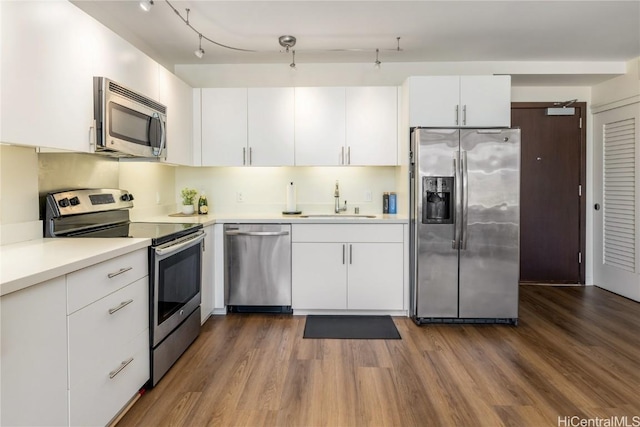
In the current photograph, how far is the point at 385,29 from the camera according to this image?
289 cm

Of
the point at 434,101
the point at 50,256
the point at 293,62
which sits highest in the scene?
the point at 293,62

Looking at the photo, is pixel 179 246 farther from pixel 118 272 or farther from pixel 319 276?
pixel 319 276

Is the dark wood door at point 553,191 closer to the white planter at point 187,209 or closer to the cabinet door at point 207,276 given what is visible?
the cabinet door at point 207,276

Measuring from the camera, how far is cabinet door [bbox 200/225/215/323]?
9.61ft

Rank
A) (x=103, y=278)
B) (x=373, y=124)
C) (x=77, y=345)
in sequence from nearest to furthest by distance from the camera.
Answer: (x=77, y=345)
(x=103, y=278)
(x=373, y=124)

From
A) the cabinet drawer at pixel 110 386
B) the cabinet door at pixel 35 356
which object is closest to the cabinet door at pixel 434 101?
the cabinet drawer at pixel 110 386

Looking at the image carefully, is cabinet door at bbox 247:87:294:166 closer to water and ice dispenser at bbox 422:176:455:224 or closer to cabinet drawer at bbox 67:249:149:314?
water and ice dispenser at bbox 422:176:455:224

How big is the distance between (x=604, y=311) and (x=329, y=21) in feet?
11.7

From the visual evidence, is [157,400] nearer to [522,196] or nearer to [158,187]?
[158,187]

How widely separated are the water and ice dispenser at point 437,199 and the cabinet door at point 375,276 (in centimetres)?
37

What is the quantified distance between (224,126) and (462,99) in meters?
2.19

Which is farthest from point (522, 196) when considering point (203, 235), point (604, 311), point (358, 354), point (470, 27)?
point (203, 235)

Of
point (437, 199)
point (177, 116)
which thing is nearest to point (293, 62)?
point (177, 116)

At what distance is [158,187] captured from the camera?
3.41 meters
